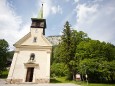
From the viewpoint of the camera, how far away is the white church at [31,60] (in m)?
25.4

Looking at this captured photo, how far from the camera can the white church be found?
83.3 feet

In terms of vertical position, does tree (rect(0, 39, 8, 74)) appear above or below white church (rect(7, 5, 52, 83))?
above

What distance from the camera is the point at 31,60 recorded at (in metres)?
26.8

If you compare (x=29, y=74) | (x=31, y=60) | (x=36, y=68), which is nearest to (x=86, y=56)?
(x=36, y=68)

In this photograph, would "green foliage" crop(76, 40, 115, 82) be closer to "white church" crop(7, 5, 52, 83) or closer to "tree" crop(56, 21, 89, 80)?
"tree" crop(56, 21, 89, 80)

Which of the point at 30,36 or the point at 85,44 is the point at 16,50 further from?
the point at 85,44

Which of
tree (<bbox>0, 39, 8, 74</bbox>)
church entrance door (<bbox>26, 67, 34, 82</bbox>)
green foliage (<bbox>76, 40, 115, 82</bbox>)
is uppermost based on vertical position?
Result: tree (<bbox>0, 39, 8, 74</bbox>)

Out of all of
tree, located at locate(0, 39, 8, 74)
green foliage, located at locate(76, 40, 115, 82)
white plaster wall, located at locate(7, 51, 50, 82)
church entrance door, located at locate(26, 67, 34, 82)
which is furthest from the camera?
tree, located at locate(0, 39, 8, 74)

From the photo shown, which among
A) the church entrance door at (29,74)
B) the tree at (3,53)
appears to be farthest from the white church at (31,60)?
the tree at (3,53)

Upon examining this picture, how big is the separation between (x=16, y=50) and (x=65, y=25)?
620 inches

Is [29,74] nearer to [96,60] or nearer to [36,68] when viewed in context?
[36,68]

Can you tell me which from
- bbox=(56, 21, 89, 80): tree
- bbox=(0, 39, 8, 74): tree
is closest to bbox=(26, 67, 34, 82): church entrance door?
bbox=(56, 21, 89, 80): tree

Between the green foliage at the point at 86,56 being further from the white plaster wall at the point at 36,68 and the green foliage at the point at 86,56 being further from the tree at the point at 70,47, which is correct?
the white plaster wall at the point at 36,68

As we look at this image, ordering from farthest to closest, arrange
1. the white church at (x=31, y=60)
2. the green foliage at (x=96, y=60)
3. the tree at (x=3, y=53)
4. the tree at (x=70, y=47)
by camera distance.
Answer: the tree at (x=3, y=53) < the tree at (x=70, y=47) < the green foliage at (x=96, y=60) < the white church at (x=31, y=60)
